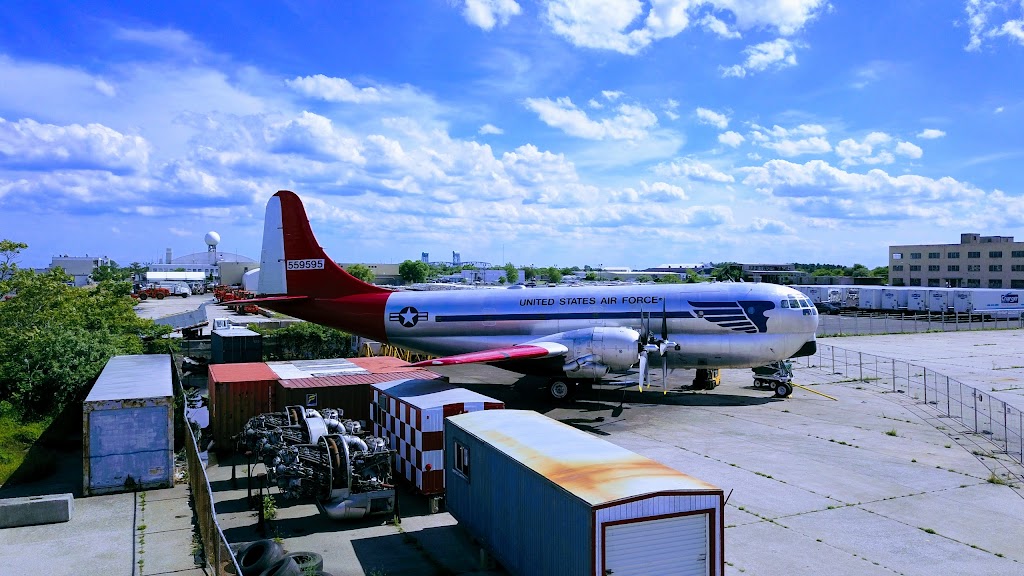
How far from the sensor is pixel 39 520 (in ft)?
42.7

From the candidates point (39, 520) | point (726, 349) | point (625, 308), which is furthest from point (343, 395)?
point (726, 349)

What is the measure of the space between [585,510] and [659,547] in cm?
126

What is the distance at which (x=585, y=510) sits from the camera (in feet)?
28.0

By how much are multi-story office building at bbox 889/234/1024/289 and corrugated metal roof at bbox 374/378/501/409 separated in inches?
4135

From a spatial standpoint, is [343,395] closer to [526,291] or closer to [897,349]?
[526,291]

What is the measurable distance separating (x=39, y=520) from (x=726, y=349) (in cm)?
2205

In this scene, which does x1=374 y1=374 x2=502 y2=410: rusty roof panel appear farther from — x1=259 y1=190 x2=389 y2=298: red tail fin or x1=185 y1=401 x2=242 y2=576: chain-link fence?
x1=259 y1=190 x2=389 y2=298: red tail fin

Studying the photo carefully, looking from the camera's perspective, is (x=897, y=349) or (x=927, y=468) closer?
(x=927, y=468)

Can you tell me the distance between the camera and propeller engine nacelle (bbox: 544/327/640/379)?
24.8 meters

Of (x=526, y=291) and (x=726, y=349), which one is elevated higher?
(x=526, y=291)

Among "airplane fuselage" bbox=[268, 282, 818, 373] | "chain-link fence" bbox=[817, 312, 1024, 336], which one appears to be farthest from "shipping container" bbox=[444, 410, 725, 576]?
"chain-link fence" bbox=[817, 312, 1024, 336]

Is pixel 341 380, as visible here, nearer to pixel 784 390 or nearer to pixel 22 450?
pixel 22 450

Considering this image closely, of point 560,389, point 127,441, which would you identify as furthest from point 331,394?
point 560,389

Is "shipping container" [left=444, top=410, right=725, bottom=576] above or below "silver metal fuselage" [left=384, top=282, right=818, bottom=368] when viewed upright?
below
